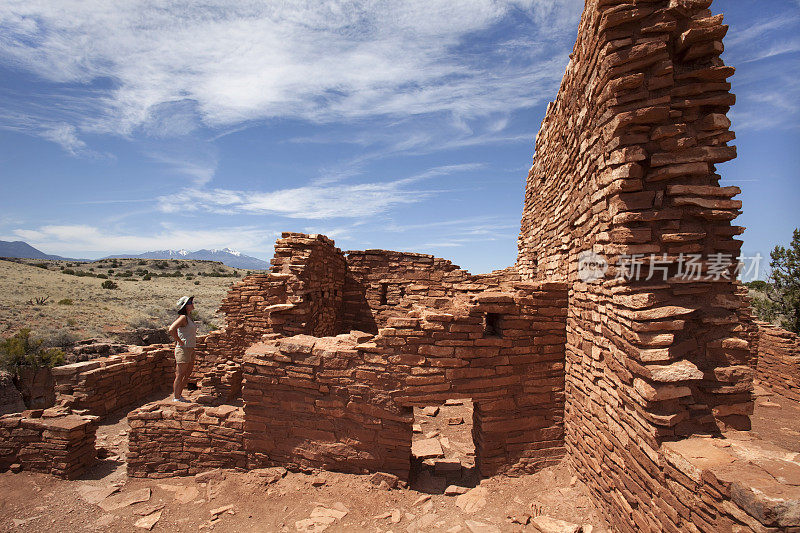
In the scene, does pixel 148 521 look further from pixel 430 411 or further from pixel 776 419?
pixel 776 419

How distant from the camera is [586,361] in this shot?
16.6 feet

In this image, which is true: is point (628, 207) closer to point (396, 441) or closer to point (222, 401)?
point (396, 441)

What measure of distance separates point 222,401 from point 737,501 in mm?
10629

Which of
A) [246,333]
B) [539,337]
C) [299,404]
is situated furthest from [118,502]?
[539,337]

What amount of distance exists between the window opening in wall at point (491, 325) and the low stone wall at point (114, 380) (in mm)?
9396

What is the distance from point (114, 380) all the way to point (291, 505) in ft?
26.0

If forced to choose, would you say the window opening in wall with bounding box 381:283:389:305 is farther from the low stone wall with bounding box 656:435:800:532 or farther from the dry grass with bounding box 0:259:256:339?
the dry grass with bounding box 0:259:256:339

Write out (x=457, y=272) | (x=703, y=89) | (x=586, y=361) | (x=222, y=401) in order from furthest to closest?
(x=457, y=272) → (x=222, y=401) → (x=586, y=361) → (x=703, y=89)

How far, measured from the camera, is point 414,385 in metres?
5.53

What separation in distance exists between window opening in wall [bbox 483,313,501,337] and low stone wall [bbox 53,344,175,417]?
30.8 feet

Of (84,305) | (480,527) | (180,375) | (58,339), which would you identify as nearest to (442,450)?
(480,527)

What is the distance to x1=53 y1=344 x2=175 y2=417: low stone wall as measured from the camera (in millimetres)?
9297

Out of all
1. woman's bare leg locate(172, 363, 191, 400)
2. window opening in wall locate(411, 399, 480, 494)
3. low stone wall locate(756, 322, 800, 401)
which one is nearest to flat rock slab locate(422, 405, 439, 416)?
window opening in wall locate(411, 399, 480, 494)

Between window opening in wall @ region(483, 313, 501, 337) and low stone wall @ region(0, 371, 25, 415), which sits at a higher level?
window opening in wall @ region(483, 313, 501, 337)
